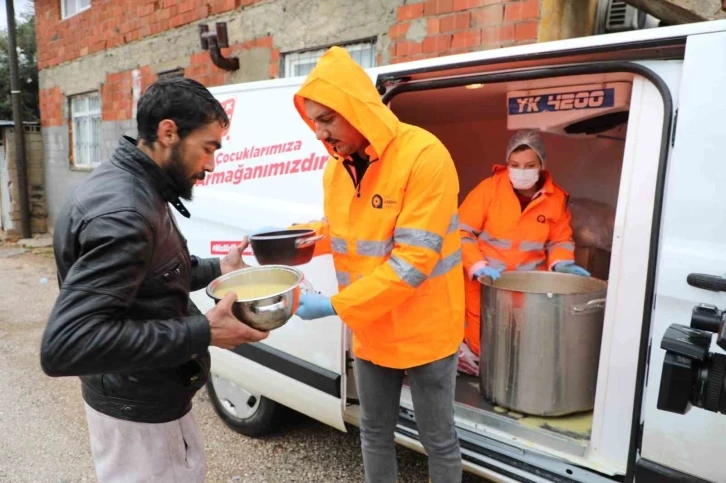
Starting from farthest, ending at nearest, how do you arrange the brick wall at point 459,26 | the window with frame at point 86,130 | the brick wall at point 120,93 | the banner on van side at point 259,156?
the window with frame at point 86,130 < the brick wall at point 120,93 < the brick wall at point 459,26 < the banner on van side at point 259,156

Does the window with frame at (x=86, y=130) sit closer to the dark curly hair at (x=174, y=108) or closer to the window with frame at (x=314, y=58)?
the window with frame at (x=314, y=58)

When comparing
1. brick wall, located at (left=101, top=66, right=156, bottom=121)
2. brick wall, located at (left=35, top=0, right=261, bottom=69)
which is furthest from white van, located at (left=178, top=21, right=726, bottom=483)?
brick wall, located at (left=101, top=66, right=156, bottom=121)

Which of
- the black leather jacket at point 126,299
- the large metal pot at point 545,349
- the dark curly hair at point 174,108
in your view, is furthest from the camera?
the large metal pot at point 545,349

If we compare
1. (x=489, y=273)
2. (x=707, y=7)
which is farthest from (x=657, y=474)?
(x=707, y=7)


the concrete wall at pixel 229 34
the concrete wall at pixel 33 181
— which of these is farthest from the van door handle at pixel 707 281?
the concrete wall at pixel 33 181

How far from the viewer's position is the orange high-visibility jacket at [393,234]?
1957 millimetres

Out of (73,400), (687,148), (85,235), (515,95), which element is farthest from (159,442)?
(73,400)

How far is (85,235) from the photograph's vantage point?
136cm

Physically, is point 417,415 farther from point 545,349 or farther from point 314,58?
point 314,58

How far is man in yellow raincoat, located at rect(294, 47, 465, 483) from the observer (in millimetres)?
1968

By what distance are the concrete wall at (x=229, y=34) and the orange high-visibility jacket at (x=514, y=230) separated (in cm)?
145

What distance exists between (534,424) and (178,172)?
6.53 feet

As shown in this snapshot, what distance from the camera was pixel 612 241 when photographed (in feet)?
8.54

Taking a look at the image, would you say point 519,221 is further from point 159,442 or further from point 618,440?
point 159,442
